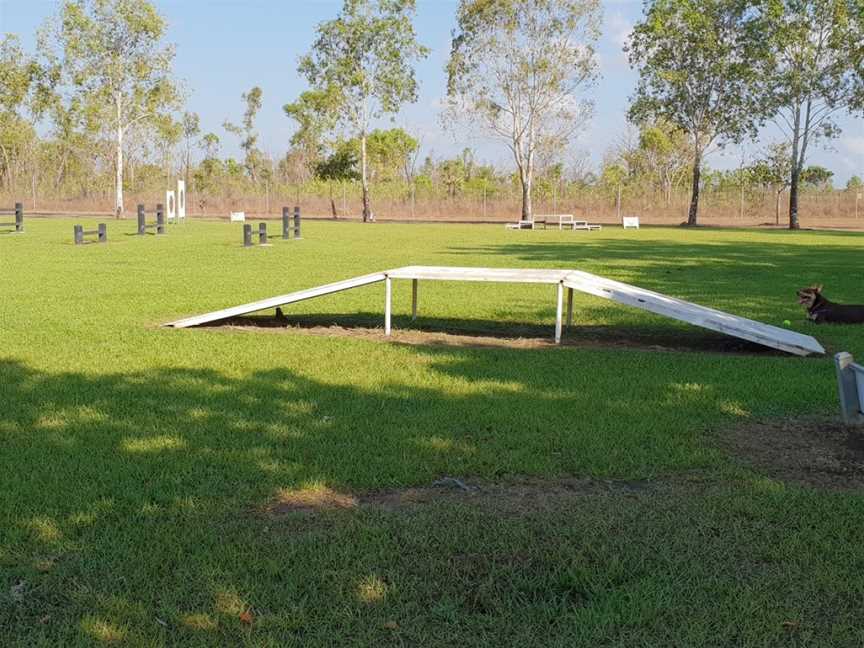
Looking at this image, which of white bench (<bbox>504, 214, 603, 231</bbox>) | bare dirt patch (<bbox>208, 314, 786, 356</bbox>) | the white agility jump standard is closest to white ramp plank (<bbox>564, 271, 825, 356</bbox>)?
the white agility jump standard

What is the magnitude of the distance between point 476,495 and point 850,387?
244 centimetres

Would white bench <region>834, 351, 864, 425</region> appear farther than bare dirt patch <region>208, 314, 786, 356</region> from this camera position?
No

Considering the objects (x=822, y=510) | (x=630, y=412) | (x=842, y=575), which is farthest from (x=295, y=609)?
(x=630, y=412)

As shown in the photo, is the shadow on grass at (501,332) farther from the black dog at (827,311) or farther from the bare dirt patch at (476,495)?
the bare dirt patch at (476,495)

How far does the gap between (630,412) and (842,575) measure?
7.77ft

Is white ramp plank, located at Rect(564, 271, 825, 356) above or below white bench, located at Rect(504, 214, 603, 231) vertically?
below

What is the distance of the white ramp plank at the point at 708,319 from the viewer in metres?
7.20

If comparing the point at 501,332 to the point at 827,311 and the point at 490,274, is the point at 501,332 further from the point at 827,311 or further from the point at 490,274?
the point at 827,311

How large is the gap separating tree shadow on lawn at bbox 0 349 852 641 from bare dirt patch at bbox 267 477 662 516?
4.0 inches

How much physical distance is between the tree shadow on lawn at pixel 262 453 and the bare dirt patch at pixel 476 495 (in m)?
0.10

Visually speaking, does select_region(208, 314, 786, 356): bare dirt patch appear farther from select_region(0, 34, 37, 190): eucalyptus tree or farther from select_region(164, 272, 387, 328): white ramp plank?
select_region(0, 34, 37, 190): eucalyptus tree

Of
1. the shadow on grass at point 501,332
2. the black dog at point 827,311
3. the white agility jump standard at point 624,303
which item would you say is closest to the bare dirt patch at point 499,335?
the shadow on grass at point 501,332

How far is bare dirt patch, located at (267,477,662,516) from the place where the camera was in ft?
12.8

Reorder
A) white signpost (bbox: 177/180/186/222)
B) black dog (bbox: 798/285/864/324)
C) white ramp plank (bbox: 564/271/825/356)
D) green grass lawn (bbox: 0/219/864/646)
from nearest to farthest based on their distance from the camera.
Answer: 1. green grass lawn (bbox: 0/219/864/646)
2. white ramp plank (bbox: 564/271/825/356)
3. black dog (bbox: 798/285/864/324)
4. white signpost (bbox: 177/180/186/222)
